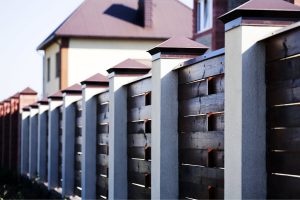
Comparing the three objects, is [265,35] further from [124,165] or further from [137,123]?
[124,165]

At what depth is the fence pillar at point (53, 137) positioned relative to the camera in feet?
47.5

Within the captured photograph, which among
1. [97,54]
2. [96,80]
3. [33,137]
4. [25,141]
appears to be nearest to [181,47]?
[96,80]

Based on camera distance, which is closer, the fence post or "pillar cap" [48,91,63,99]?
the fence post

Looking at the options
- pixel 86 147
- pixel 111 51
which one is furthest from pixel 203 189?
pixel 111 51

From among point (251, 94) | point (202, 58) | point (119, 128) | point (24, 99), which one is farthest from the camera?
point (24, 99)

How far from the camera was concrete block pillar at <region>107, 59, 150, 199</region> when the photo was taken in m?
8.72

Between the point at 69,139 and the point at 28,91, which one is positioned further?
the point at 28,91

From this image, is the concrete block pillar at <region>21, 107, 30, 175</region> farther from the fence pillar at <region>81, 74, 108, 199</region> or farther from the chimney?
the chimney

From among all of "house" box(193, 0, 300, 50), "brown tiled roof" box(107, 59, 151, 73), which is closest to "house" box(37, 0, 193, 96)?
"house" box(193, 0, 300, 50)

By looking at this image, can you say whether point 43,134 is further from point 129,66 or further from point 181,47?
point 181,47

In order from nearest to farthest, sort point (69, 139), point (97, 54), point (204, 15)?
point (69, 139), point (204, 15), point (97, 54)

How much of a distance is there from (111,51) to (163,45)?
30.3 meters

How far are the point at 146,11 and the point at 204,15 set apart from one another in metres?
12.2

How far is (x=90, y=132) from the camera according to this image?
10773 mm
